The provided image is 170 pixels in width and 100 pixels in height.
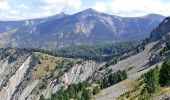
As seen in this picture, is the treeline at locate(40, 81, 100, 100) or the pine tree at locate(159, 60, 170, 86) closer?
the pine tree at locate(159, 60, 170, 86)

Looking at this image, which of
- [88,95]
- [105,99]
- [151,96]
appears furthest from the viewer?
[88,95]

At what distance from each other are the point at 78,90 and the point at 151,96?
12024cm

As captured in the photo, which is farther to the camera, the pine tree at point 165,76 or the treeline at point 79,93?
the treeline at point 79,93

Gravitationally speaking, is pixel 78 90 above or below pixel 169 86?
below

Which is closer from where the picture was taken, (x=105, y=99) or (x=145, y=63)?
(x=105, y=99)

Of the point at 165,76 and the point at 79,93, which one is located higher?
the point at 165,76

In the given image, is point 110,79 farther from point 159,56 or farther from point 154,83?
point 154,83

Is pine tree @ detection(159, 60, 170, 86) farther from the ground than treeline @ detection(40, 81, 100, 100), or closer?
farther from the ground

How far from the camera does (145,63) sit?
19738 centimetres

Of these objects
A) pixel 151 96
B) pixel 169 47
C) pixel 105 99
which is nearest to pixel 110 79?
pixel 169 47

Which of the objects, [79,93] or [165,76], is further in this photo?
[79,93]

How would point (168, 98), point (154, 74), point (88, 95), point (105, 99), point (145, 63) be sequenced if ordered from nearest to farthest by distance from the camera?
point (168, 98), point (154, 74), point (105, 99), point (88, 95), point (145, 63)

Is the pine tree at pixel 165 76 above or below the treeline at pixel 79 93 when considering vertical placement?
above

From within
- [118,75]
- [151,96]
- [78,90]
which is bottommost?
[78,90]
